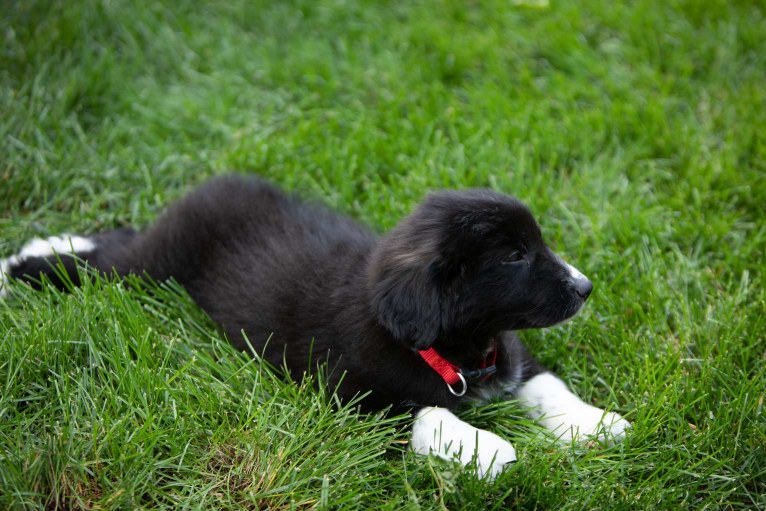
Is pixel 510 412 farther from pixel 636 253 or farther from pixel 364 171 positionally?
pixel 364 171

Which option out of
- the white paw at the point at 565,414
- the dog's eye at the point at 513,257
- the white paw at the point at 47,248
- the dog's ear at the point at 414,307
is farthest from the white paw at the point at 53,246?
the white paw at the point at 565,414

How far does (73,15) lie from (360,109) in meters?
2.26

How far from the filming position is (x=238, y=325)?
292 cm

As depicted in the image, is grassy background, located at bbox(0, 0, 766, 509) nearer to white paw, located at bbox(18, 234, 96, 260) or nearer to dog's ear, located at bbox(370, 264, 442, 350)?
white paw, located at bbox(18, 234, 96, 260)

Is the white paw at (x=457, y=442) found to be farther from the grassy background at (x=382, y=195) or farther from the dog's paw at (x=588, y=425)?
the dog's paw at (x=588, y=425)

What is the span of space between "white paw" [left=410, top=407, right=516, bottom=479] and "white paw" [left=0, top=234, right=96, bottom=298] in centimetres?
194

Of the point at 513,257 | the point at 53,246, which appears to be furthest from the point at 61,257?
the point at 513,257

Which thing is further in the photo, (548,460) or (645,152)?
(645,152)

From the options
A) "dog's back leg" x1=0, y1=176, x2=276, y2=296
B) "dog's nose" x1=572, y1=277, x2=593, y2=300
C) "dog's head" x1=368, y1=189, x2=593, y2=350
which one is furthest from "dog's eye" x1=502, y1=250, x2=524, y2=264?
"dog's back leg" x1=0, y1=176, x2=276, y2=296

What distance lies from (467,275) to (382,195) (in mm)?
1456

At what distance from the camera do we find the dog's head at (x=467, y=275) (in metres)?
2.33

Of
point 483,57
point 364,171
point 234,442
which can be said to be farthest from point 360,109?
point 234,442

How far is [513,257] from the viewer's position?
99.3 inches

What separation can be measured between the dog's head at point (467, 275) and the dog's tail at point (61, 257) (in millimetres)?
1515
